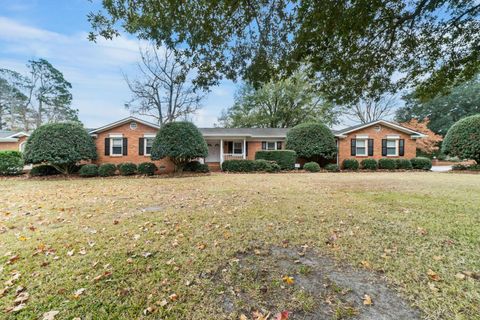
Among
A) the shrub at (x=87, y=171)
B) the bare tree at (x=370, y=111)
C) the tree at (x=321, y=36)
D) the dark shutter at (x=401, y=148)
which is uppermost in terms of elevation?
the bare tree at (x=370, y=111)

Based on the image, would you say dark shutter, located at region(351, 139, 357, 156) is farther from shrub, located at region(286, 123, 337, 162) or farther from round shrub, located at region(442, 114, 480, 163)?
round shrub, located at region(442, 114, 480, 163)

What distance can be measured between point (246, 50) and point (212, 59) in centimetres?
81

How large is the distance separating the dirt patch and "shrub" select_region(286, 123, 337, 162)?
15.3 meters

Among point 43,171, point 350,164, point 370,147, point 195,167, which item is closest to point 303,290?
point 195,167

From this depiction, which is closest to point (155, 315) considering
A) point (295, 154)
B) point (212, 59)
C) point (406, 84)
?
point (212, 59)

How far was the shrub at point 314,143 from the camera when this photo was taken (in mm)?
17441

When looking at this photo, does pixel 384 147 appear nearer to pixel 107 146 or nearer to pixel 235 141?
pixel 235 141

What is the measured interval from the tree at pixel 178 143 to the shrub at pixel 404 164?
15610mm

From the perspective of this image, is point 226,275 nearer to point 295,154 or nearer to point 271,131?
point 295,154

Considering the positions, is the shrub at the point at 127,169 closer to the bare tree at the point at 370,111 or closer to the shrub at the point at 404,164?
the shrub at the point at 404,164

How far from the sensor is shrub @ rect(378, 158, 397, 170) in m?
17.5

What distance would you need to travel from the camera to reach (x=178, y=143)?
13422 mm

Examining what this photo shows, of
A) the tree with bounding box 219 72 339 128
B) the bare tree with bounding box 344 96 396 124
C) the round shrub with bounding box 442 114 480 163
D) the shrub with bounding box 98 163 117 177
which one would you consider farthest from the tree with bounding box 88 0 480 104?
the bare tree with bounding box 344 96 396 124

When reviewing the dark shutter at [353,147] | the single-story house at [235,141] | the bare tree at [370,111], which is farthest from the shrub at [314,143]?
the bare tree at [370,111]
